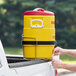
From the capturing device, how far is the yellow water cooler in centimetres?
507

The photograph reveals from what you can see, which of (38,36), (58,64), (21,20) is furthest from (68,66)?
(21,20)

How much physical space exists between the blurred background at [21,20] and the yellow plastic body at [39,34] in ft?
96.5

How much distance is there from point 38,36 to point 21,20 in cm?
3100

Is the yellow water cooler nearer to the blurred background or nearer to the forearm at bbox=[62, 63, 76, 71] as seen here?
the forearm at bbox=[62, 63, 76, 71]

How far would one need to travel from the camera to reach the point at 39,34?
5.12 metres

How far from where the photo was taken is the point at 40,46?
5078 mm

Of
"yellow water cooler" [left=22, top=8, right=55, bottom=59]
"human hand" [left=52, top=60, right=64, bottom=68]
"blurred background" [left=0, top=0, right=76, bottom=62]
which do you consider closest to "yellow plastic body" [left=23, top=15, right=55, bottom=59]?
"yellow water cooler" [left=22, top=8, right=55, bottom=59]

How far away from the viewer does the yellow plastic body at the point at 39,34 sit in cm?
507

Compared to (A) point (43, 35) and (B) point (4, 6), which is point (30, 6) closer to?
(B) point (4, 6)

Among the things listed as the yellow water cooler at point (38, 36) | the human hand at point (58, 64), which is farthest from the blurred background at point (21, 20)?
the human hand at point (58, 64)

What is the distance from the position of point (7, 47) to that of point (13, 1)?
4457mm

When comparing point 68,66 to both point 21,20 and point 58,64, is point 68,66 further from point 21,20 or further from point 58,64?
point 21,20

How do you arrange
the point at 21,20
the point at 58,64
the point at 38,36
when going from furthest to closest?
the point at 21,20
the point at 38,36
the point at 58,64

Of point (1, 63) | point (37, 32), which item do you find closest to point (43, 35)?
point (37, 32)
